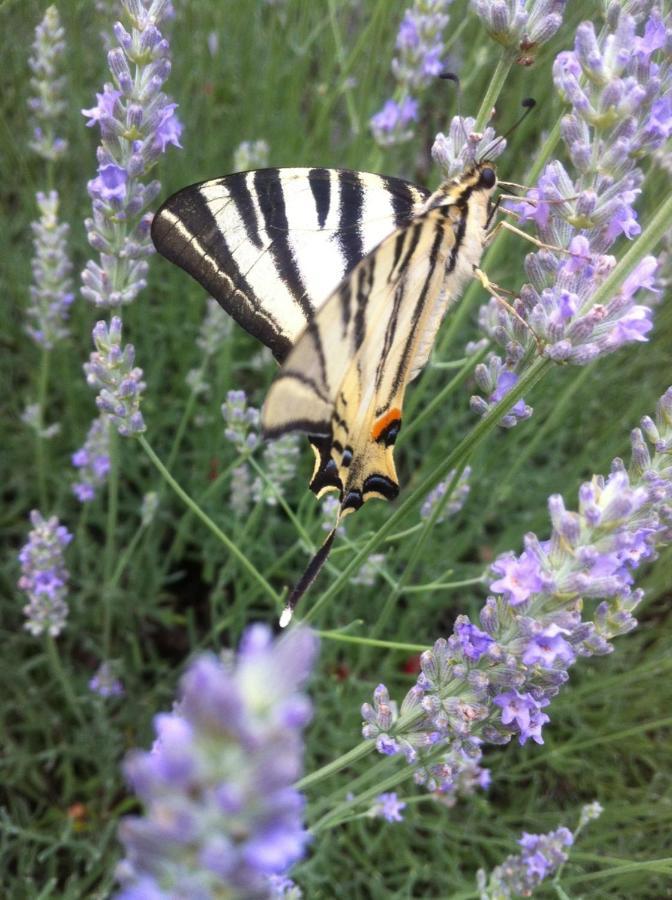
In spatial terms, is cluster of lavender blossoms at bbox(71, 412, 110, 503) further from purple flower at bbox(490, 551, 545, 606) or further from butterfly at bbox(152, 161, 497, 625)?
purple flower at bbox(490, 551, 545, 606)

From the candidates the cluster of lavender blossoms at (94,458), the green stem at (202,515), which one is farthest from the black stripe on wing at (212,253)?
the cluster of lavender blossoms at (94,458)

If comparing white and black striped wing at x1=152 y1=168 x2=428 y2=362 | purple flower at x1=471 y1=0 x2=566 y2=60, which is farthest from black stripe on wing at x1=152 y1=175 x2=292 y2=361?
purple flower at x1=471 y1=0 x2=566 y2=60

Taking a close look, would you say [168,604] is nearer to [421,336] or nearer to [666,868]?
[421,336]

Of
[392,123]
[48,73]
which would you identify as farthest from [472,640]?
[48,73]

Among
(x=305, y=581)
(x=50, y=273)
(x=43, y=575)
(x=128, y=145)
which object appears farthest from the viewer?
(x=50, y=273)

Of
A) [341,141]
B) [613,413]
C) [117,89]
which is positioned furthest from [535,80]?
[117,89]

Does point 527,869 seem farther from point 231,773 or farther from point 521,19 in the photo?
point 521,19

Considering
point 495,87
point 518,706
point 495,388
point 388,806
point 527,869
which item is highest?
point 495,87
